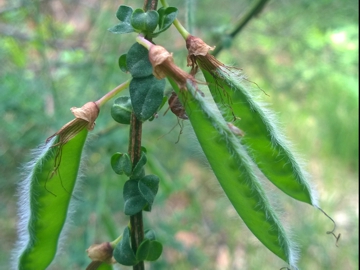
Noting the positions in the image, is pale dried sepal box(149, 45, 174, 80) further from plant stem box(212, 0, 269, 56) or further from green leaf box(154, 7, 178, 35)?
plant stem box(212, 0, 269, 56)

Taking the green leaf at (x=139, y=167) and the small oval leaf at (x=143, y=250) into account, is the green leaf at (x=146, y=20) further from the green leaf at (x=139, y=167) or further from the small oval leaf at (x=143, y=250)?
the small oval leaf at (x=143, y=250)

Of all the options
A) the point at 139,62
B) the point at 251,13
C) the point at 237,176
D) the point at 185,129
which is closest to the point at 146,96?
the point at 139,62

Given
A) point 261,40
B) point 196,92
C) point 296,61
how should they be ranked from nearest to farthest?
point 196,92 → point 296,61 → point 261,40

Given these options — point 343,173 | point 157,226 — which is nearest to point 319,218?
point 343,173

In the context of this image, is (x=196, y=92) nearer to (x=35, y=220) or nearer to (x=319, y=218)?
(x=35, y=220)

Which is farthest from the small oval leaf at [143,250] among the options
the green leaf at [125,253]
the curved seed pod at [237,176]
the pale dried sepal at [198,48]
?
the pale dried sepal at [198,48]

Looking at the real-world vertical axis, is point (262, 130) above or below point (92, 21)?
below

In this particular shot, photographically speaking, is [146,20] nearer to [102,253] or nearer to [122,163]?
[122,163]

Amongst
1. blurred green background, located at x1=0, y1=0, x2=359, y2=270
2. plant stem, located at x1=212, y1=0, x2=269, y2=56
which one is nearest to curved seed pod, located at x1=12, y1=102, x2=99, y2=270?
blurred green background, located at x1=0, y1=0, x2=359, y2=270
